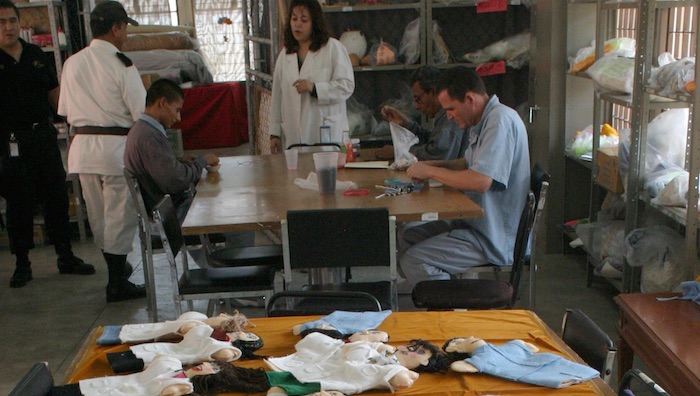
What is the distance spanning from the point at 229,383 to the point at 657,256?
2.54 m

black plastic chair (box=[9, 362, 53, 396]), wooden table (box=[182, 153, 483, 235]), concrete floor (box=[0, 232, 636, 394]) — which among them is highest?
wooden table (box=[182, 153, 483, 235])

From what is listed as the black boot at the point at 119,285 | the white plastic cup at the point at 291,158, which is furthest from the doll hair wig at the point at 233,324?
the black boot at the point at 119,285

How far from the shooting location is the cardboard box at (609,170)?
4.16 m

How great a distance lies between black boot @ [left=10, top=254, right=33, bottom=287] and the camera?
5.12 meters

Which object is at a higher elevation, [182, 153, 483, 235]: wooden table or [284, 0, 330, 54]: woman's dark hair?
[284, 0, 330, 54]: woman's dark hair

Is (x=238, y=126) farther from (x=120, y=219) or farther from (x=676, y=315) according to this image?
(x=676, y=315)

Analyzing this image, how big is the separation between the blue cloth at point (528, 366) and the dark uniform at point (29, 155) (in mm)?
4010

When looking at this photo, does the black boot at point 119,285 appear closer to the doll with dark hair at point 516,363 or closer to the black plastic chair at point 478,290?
the black plastic chair at point 478,290

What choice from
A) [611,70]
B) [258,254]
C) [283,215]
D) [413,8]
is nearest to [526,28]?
[413,8]

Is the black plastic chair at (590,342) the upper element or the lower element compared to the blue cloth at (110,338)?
lower

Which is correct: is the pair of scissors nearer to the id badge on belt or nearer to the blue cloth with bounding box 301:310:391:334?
the blue cloth with bounding box 301:310:391:334

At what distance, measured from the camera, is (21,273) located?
5.16 meters

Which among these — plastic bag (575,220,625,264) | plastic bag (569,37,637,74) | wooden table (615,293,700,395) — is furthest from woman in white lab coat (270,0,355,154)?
wooden table (615,293,700,395)

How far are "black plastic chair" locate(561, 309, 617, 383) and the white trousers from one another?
10.0 ft
